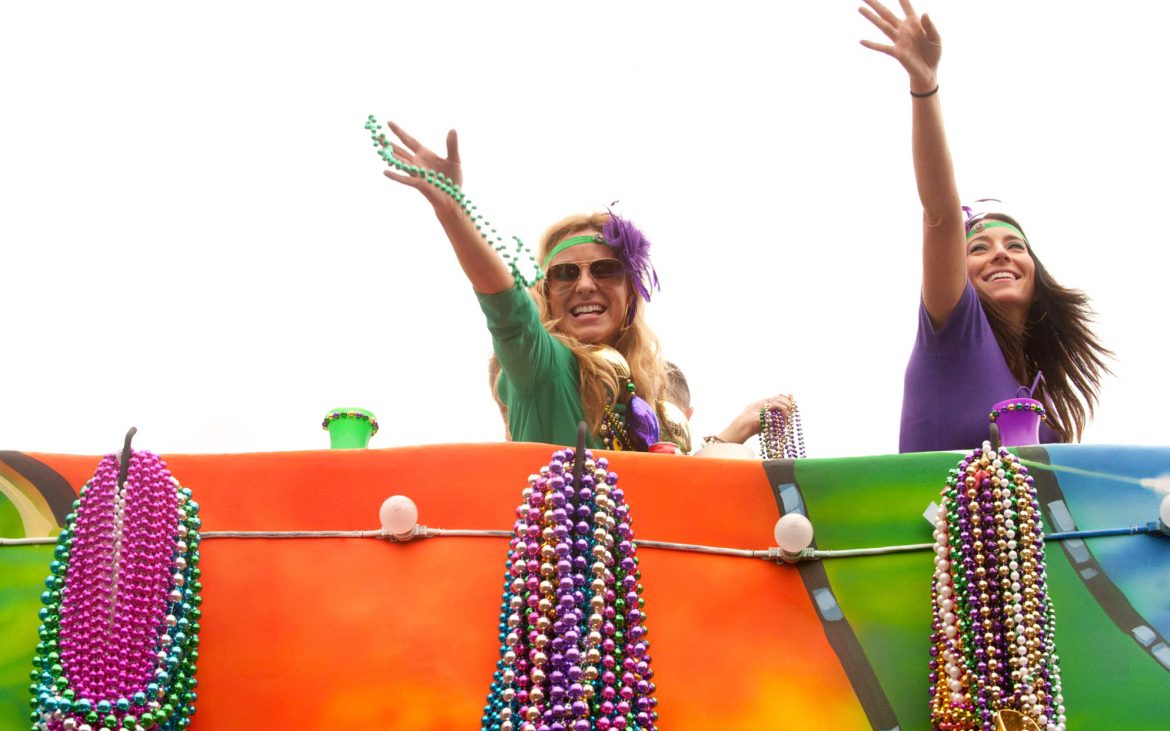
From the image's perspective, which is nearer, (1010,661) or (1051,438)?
(1010,661)

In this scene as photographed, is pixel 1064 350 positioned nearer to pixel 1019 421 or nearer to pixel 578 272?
pixel 1019 421

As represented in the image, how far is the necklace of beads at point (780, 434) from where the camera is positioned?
3.88 meters

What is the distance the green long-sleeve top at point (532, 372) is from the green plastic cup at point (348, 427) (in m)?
0.46

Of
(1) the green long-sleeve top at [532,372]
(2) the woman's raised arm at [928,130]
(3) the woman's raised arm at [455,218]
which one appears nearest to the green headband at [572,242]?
(1) the green long-sleeve top at [532,372]

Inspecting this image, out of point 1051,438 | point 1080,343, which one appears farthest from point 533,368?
point 1080,343

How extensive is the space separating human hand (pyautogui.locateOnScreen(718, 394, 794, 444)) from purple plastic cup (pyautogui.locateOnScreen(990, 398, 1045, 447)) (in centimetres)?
151

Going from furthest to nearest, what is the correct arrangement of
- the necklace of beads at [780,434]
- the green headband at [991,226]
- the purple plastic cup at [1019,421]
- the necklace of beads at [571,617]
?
the necklace of beads at [780,434]
the green headband at [991,226]
the purple plastic cup at [1019,421]
the necklace of beads at [571,617]

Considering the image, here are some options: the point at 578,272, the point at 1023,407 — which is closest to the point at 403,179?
the point at 578,272

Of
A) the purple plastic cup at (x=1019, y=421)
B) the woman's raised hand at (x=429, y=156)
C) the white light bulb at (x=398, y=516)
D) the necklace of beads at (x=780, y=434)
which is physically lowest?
the white light bulb at (x=398, y=516)

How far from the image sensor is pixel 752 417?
4016 mm

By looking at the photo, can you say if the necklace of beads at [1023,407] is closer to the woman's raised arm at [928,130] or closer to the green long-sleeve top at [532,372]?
the woman's raised arm at [928,130]

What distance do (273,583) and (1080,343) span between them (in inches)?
94.0

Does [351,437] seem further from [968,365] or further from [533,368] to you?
[968,365]

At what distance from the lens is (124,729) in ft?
5.48
